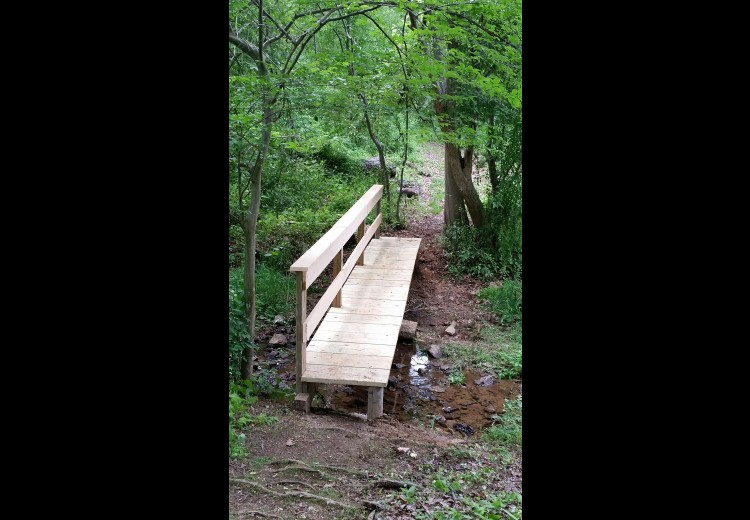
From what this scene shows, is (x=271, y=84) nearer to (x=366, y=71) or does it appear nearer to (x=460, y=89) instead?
(x=366, y=71)

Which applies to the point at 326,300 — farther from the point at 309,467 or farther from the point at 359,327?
the point at 309,467

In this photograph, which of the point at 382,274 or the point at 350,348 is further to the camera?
the point at 382,274

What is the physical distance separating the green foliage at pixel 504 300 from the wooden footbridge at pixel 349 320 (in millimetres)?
1263

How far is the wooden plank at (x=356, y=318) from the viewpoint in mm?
6383

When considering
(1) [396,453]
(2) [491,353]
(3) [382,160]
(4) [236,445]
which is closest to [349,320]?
(2) [491,353]

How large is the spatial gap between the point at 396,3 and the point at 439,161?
1029cm

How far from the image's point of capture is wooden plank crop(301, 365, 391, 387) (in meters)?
5.22

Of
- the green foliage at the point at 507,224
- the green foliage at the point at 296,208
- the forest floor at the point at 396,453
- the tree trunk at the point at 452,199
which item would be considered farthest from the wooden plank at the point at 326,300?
the tree trunk at the point at 452,199

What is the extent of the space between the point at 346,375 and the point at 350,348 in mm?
502

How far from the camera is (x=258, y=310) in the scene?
794 centimetres

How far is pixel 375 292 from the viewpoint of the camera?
7266 millimetres

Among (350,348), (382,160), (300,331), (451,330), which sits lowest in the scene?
(451,330)
